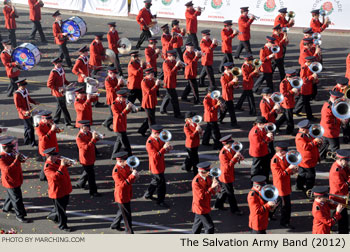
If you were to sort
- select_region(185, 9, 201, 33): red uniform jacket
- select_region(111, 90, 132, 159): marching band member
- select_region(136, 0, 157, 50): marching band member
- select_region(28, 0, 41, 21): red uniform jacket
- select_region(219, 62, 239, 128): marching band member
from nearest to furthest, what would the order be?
1. select_region(111, 90, 132, 159): marching band member
2. select_region(219, 62, 239, 128): marching band member
3. select_region(185, 9, 201, 33): red uniform jacket
4. select_region(136, 0, 157, 50): marching band member
5. select_region(28, 0, 41, 21): red uniform jacket

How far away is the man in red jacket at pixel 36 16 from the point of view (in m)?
28.4

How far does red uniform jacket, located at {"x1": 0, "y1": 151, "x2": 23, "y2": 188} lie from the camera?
15797 mm

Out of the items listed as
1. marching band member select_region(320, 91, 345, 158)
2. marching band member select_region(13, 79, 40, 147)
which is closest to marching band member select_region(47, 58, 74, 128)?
marching band member select_region(13, 79, 40, 147)

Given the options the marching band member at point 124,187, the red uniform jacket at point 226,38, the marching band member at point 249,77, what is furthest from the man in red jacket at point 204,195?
the red uniform jacket at point 226,38

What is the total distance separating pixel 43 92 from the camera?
2405 centimetres

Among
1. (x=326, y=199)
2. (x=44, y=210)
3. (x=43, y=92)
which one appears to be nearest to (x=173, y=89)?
(x=43, y=92)

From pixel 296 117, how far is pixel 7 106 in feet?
30.9

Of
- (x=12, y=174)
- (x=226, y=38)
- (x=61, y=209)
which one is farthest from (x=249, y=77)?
(x=12, y=174)

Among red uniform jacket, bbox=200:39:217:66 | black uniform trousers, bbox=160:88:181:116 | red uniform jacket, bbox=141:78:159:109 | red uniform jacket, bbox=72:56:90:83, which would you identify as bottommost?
black uniform trousers, bbox=160:88:181:116

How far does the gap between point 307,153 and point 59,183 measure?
5894 mm

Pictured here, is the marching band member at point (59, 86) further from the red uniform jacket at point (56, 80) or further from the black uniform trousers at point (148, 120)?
the black uniform trousers at point (148, 120)

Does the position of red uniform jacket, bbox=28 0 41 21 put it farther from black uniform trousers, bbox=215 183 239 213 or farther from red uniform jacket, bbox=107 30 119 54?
black uniform trousers, bbox=215 183 239 213

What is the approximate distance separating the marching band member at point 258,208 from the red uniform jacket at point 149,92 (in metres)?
6.63

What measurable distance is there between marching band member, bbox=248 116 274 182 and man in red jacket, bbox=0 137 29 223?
5585 mm
